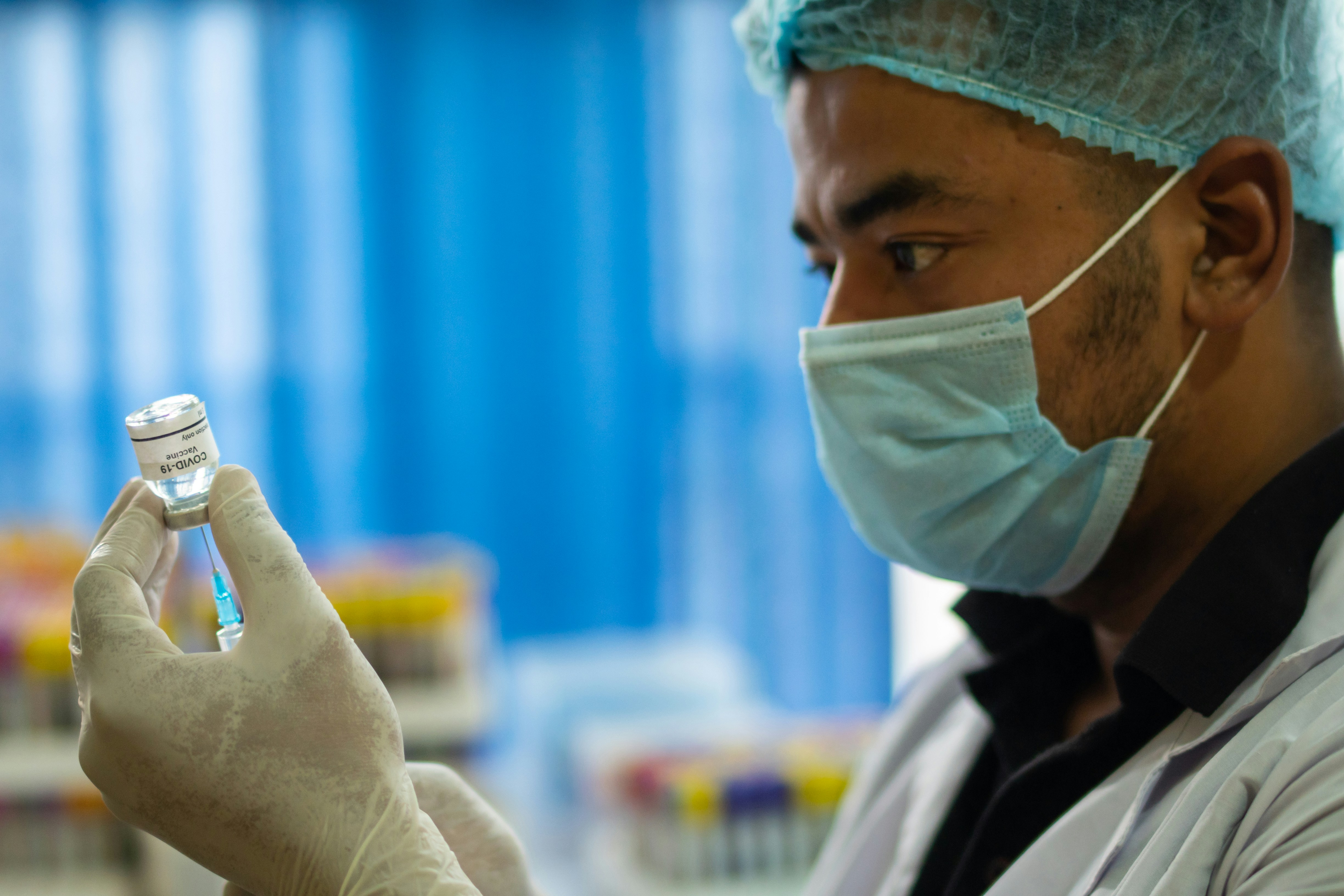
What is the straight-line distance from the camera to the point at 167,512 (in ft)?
3.28

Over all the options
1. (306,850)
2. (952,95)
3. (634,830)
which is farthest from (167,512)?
(634,830)

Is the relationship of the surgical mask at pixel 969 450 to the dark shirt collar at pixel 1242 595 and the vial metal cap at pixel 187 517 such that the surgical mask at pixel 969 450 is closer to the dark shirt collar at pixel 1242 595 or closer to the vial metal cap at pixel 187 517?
the dark shirt collar at pixel 1242 595

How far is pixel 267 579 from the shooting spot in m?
0.91

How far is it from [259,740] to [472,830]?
0.92 ft

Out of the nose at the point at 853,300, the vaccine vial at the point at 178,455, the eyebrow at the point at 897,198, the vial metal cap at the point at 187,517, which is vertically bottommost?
the vial metal cap at the point at 187,517

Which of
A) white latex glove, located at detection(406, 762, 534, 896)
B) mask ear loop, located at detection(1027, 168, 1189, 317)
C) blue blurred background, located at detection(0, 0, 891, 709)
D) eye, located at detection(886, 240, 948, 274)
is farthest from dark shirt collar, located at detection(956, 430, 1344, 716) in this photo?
blue blurred background, located at detection(0, 0, 891, 709)

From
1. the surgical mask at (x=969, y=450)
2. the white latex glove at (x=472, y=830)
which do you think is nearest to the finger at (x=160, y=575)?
the white latex glove at (x=472, y=830)

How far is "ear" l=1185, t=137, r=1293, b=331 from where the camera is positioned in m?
1.11

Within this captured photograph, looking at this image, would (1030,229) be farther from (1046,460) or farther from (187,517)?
(187,517)

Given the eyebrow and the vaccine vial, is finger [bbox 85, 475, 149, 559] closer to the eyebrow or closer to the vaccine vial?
the vaccine vial

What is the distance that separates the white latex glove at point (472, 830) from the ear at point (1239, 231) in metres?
0.91

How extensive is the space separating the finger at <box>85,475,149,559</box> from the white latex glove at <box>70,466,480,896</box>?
6cm

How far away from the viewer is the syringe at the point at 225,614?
97 centimetres

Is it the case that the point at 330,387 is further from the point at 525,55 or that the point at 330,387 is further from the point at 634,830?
Answer: the point at 634,830
